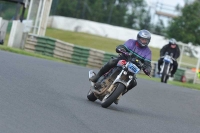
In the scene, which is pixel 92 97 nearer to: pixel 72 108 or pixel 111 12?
pixel 72 108

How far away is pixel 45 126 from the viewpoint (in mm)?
9188

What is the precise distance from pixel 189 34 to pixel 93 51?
17.9m

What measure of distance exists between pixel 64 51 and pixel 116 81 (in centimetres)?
1849

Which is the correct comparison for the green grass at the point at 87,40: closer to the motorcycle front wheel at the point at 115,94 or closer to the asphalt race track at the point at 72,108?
the asphalt race track at the point at 72,108

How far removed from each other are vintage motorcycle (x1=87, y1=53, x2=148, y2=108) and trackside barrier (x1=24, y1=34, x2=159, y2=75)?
56.8 feet

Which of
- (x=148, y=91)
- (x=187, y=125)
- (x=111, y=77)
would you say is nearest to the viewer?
(x=187, y=125)

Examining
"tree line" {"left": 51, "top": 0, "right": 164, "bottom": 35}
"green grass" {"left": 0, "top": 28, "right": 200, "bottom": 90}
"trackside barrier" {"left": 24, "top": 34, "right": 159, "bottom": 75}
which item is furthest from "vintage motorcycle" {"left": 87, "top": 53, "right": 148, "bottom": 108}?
"tree line" {"left": 51, "top": 0, "right": 164, "bottom": 35}

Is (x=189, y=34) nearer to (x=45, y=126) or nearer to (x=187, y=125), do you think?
(x=187, y=125)

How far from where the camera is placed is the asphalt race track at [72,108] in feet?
31.4

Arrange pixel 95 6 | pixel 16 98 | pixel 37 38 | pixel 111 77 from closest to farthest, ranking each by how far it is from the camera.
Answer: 1. pixel 16 98
2. pixel 111 77
3. pixel 37 38
4. pixel 95 6

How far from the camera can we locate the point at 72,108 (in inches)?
457

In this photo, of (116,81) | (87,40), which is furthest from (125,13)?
(116,81)

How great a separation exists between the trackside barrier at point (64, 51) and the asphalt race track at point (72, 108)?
11703 mm

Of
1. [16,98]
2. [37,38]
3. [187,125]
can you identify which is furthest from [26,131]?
[37,38]
